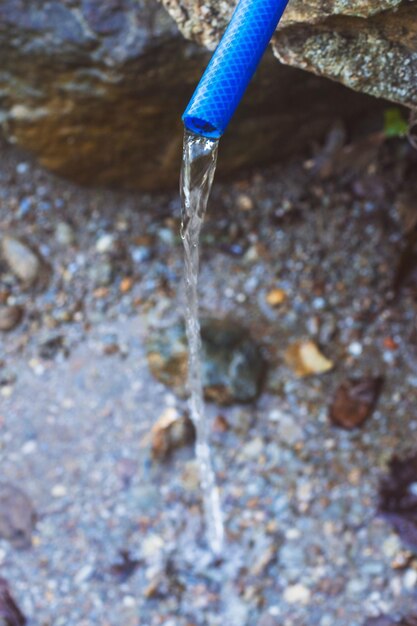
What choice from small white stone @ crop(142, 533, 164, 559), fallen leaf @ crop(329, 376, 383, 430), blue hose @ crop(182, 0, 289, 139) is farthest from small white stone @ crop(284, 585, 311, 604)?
blue hose @ crop(182, 0, 289, 139)

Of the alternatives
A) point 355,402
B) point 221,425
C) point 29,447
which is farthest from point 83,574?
point 355,402

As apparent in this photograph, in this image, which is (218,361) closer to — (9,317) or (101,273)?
(101,273)

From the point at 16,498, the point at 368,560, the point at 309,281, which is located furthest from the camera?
the point at 309,281

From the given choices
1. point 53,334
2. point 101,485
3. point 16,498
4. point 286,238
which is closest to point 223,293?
point 286,238

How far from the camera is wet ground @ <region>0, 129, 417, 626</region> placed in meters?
2.38

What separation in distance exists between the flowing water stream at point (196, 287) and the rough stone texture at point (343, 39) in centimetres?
30

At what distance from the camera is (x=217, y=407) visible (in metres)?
2.63

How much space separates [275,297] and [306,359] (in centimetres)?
27

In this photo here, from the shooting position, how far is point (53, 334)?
2785mm

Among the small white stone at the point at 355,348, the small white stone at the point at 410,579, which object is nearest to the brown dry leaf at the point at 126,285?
the small white stone at the point at 355,348

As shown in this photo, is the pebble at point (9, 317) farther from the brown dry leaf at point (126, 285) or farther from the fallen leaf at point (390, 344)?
the fallen leaf at point (390, 344)

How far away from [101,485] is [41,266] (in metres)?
0.89

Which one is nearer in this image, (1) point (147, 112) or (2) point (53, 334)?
(1) point (147, 112)

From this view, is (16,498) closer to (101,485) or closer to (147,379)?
(101,485)
